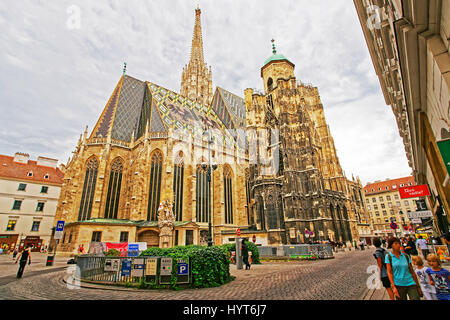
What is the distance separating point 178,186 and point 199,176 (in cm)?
357

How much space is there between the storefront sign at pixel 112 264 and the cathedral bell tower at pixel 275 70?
114 feet

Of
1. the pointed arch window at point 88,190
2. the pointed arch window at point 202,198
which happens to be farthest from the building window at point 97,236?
the pointed arch window at point 202,198

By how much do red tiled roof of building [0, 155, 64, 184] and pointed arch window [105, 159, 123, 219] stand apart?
42.6ft

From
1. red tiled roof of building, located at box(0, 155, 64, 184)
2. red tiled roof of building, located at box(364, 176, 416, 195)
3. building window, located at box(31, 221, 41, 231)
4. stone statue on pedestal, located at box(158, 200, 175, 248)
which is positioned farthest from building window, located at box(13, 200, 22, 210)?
red tiled roof of building, located at box(364, 176, 416, 195)

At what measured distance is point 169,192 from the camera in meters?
26.8

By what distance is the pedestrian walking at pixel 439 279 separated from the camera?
3215 mm

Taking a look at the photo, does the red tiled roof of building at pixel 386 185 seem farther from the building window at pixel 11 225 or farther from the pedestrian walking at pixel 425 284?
the building window at pixel 11 225

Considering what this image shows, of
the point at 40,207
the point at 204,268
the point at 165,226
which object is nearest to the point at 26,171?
the point at 40,207
